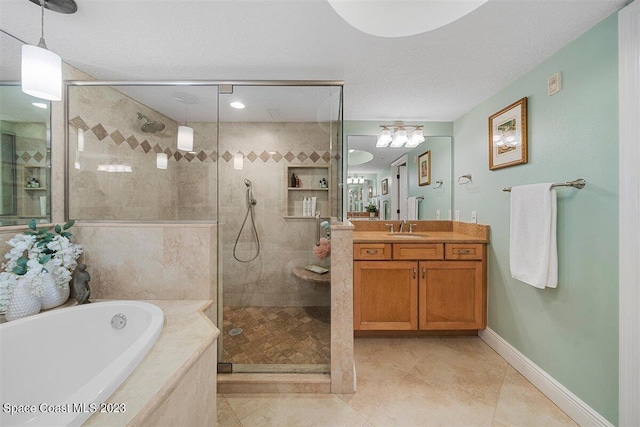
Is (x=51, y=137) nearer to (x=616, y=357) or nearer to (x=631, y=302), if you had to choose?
(x=631, y=302)

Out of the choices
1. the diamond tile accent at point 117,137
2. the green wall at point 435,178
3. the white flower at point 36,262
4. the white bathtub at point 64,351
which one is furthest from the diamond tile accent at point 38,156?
the green wall at point 435,178

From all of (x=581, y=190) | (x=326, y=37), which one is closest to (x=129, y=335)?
(x=326, y=37)

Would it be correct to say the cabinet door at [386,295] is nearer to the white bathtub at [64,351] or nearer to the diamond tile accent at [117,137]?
the white bathtub at [64,351]

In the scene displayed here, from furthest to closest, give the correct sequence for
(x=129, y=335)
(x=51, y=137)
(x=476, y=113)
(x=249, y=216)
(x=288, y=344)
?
1. (x=476, y=113)
2. (x=249, y=216)
3. (x=288, y=344)
4. (x=51, y=137)
5. (x=129, y=335)

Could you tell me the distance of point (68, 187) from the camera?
1647 mm

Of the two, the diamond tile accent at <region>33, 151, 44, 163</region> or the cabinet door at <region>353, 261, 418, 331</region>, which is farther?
the cabinet door at <region>353, 261, 418, 331</region>

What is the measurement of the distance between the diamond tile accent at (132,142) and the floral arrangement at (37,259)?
715 millimetres

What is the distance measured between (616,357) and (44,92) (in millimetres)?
3092

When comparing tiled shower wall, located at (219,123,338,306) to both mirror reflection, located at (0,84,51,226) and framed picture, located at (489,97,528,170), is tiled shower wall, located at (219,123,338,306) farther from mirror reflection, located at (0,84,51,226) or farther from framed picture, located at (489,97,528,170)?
framed picture, located at (489,97,528,170)

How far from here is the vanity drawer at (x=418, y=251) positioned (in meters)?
2.11

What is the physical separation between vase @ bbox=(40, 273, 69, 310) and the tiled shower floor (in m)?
0.92

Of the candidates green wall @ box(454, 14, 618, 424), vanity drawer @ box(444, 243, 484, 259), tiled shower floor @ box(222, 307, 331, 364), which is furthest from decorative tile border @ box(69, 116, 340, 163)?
green wall @ box(454, 14, 618, 424)

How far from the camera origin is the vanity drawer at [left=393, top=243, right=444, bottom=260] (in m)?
2.11

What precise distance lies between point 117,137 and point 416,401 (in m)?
2.85
